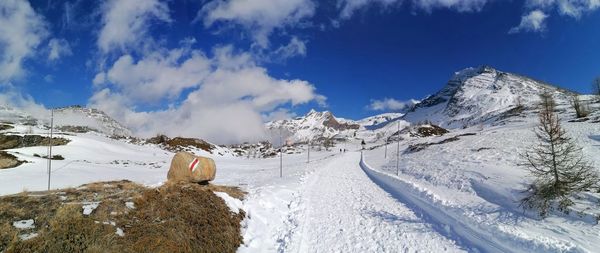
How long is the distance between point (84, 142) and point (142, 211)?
69.1 meters

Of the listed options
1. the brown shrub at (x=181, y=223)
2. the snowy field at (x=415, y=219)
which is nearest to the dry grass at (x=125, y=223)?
the brown shrub at (x=181, y=223)

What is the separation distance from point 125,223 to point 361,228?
853 cm

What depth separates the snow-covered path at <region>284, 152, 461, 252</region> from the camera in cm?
1144

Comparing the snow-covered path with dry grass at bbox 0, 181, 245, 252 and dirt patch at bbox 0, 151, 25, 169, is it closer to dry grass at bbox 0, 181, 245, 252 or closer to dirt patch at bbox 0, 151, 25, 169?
dry grass at bbox 0, 181, 245, 252

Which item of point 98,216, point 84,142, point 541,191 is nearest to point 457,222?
point 541,191

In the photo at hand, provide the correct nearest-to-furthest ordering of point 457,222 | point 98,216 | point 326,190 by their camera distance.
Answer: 1. point 98,216
2. point 457,222
3. point 326,190

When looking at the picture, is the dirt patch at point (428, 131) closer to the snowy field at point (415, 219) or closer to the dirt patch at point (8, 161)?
the snowy field at point (415, 219)

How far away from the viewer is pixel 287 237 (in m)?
12.5

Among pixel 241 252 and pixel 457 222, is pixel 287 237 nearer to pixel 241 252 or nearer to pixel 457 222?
pixel 241 252

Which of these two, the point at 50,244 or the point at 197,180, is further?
the point at 197,180

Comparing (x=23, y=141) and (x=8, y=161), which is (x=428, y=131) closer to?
(x=23, y=141)

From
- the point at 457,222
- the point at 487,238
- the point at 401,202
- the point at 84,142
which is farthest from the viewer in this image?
the point at 84,142

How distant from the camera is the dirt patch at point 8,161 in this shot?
Result: 3472 centimetres

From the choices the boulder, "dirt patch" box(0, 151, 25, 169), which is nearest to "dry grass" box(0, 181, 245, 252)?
the boulder
